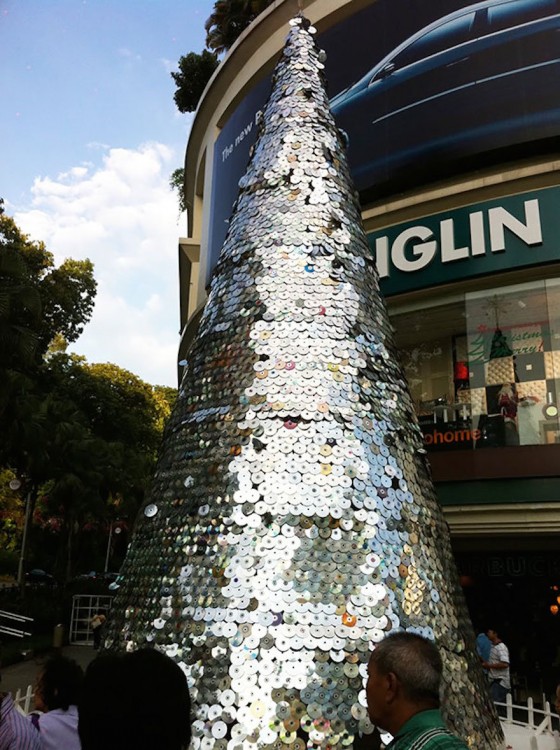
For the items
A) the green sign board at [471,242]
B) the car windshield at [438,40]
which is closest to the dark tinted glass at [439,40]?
the car windshield at [438,40]

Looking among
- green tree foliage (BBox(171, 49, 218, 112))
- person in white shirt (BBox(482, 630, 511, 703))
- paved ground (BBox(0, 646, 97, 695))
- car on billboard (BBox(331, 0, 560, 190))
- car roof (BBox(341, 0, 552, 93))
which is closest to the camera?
person in white shirt (BBox(482, 630, 511, 703))

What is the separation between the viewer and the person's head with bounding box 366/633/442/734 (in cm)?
145

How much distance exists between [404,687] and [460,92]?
10722 mm

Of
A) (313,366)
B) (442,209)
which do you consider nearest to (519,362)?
(442,209)

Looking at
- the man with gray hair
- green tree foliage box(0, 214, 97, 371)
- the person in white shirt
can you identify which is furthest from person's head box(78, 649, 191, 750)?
green tree foliage box(0, 214, 97, 371)

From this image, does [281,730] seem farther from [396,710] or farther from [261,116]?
[261,116]

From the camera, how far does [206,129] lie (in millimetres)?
17375

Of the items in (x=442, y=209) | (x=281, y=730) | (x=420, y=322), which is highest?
(x=442, y=209)

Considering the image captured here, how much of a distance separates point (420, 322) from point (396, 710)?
976cm

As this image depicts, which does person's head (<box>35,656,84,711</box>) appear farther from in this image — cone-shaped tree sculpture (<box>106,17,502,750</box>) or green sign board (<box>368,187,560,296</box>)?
green sign board (<box>368,187,560,296</box>)

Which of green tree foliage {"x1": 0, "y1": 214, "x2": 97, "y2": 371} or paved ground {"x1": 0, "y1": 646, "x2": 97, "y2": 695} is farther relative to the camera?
green tree foliage {"x1": 0, "y1": 214, "x2": 97, "y2": 371}

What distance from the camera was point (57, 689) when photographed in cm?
250

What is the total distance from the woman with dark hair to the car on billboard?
960cm

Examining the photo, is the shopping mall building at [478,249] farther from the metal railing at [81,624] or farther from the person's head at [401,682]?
the metal railing at [81,624]
